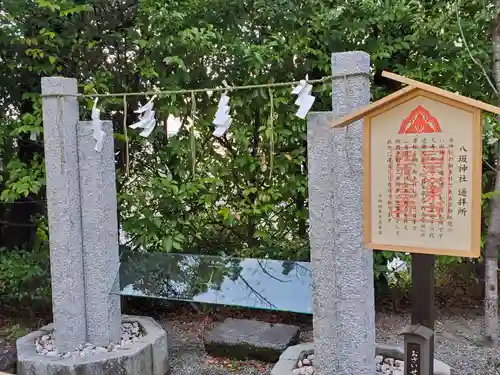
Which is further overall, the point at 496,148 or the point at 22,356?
the point at 496,148

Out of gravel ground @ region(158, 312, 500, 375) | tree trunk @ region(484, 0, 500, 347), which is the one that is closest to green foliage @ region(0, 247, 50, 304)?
gravel ground @ region(158, 312, 500, 375)

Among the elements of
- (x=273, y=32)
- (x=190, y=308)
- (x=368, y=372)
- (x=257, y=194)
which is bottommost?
(x=190, y=308)

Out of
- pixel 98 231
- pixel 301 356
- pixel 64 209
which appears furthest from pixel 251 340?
pixel 64 209

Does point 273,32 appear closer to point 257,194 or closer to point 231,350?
point 257,194

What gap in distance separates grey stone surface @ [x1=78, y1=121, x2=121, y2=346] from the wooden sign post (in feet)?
7.87

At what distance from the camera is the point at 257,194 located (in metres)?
5.42

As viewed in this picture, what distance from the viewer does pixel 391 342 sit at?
5.06 meters

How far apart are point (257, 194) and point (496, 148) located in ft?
7.95

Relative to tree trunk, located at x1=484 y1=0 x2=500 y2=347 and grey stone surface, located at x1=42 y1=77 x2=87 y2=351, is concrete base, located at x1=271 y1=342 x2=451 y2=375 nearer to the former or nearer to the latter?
tree trunk, located at x1=484 y1=0 x2=500 y2=347

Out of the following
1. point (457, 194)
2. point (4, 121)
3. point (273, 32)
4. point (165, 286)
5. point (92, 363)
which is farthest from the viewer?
point (4, 121)

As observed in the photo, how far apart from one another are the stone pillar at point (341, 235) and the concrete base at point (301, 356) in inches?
10.6

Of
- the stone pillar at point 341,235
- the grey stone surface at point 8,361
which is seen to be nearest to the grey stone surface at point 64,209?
the grey stone surface at point 8,361

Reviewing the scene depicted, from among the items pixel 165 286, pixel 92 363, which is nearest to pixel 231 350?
pixel 165 286

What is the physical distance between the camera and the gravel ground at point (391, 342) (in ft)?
15.1
